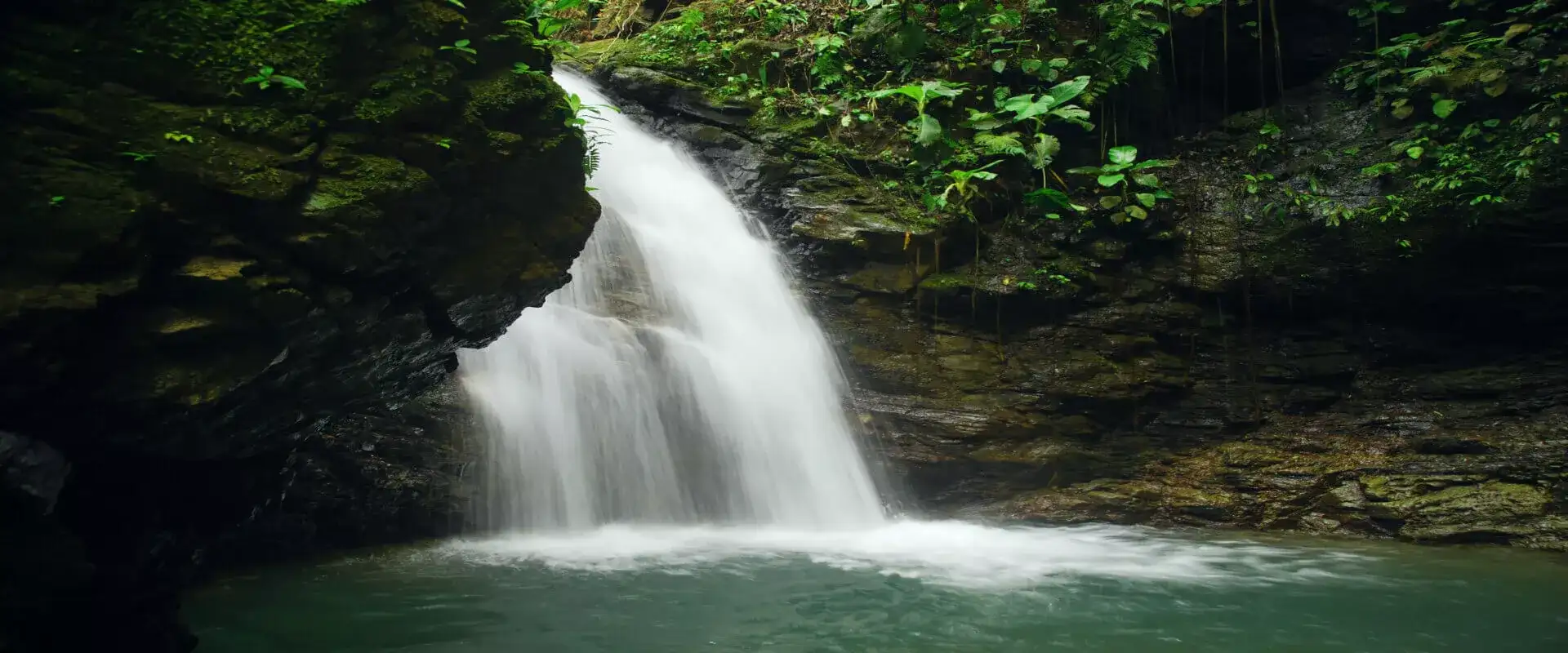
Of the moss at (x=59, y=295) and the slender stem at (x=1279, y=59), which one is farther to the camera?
the slender stem at (x=1279, y=59)

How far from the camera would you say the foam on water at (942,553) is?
6062 millimetres

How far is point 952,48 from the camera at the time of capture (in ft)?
34.4

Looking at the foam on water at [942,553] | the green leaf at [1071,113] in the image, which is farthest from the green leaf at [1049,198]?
the foam on water at [942,553]

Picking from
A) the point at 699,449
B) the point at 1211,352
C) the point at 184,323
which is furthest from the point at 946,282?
the point at 184,323

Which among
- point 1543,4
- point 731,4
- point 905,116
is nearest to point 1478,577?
point 1543,4

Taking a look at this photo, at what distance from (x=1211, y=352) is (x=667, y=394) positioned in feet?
18.4

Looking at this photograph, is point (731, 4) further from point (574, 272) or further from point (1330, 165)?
point (1330, 165)

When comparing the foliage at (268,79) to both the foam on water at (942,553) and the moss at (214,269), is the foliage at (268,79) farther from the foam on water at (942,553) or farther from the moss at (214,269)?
the foam on water at (942,553)

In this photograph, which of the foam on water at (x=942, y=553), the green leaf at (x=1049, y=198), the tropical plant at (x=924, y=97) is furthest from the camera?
the tropical plant at (x=924, y=97)

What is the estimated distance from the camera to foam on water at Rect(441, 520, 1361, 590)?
239 inches

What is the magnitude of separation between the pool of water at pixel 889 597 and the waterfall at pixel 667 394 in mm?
588

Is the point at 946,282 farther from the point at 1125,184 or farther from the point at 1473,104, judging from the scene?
the point at 1473,104

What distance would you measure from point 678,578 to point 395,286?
2631mm

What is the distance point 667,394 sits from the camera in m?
8.19
